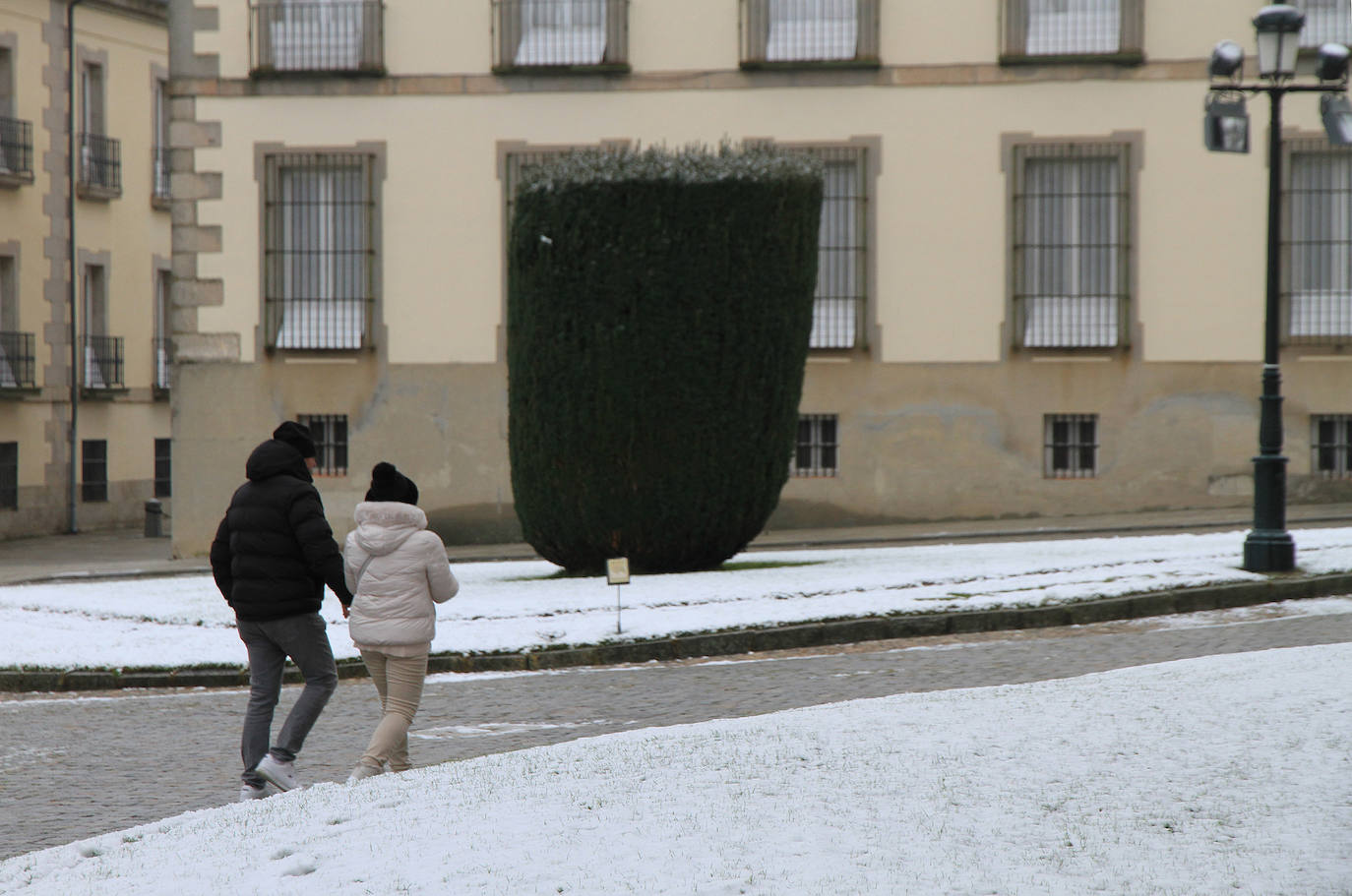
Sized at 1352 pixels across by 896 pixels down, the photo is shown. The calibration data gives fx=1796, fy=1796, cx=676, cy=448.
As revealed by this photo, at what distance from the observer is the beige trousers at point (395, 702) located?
7.69m

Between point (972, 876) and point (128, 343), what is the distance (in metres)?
30.8

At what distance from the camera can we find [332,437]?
2311 cm

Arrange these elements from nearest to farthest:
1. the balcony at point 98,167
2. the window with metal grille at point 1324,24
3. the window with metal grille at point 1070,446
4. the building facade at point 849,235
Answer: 1. the window with metal grille at point 1324,24
2. the building facade at point 849,235
3. the window with metal grille at point 1070,446
4. the balcony at point 98,167

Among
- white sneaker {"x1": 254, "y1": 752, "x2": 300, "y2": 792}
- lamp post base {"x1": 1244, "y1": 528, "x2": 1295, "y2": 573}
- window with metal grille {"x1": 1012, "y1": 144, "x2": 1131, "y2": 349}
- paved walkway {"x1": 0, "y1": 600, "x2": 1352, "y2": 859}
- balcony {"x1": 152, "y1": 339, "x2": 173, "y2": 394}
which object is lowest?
paved walkway {"x1": 0, "y1": 600, "x2": 1352, "y2": 859}

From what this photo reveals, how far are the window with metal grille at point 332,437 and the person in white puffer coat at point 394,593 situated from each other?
15463mm

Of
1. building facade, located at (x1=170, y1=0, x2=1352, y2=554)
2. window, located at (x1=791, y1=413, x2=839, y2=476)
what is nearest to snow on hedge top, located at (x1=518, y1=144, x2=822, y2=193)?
building facade, located at (x1=170, y1=0, x2=1352, y2=554)

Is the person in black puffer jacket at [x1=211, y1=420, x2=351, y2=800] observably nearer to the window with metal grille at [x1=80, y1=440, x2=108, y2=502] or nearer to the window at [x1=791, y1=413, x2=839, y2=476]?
the window at [x1=791, y1=413, x2=839, y2=476]

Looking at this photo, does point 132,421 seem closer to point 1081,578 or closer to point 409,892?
point 1081,578

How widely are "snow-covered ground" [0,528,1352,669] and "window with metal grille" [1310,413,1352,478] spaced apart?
182 inches

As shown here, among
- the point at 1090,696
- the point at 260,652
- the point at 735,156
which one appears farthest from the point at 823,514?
the point at 260,652

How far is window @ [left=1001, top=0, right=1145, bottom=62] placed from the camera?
2188 cm

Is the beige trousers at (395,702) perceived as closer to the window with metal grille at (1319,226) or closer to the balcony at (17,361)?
the window with metal grille at (1319,226)

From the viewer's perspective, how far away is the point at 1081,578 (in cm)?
1457

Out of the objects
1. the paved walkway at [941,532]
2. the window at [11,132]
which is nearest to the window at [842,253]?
the paved walkway at [941,532]
